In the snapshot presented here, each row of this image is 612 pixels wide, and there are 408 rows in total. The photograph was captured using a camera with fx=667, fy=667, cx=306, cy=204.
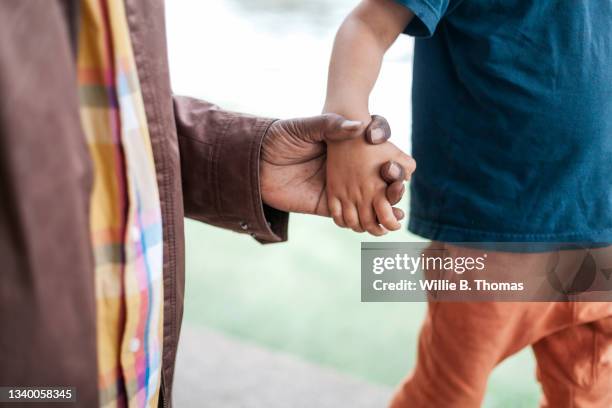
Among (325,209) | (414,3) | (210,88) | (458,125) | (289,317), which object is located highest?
(414,3)

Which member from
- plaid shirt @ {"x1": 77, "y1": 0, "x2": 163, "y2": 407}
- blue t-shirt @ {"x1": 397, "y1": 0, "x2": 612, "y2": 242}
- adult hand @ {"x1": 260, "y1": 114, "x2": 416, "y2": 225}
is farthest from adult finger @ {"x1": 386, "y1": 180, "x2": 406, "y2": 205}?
plaid shirt @ {"x1": 77, "y1": 0, "x2": 163, "y2": 407}

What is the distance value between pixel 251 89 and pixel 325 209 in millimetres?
2044

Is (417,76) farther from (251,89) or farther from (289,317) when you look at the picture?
(251,89)

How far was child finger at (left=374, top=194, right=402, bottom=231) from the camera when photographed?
907 millimetres

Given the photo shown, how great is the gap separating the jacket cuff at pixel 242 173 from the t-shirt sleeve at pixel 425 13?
23cm

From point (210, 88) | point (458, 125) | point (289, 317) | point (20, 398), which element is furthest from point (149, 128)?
point (210, 88)

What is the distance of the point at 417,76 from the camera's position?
41.2 inches

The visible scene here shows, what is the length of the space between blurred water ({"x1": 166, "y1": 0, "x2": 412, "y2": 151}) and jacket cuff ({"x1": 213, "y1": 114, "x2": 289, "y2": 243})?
4.97 ft

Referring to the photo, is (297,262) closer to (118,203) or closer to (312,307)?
(312,307)

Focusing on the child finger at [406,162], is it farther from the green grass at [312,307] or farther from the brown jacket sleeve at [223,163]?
the green grass at [312,307]

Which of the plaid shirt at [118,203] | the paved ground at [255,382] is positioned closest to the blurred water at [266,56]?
the paved ground at [255,382]

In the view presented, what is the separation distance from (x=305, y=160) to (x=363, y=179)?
10cm

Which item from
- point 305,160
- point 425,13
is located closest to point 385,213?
point 305,160

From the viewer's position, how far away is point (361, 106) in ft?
3.00
